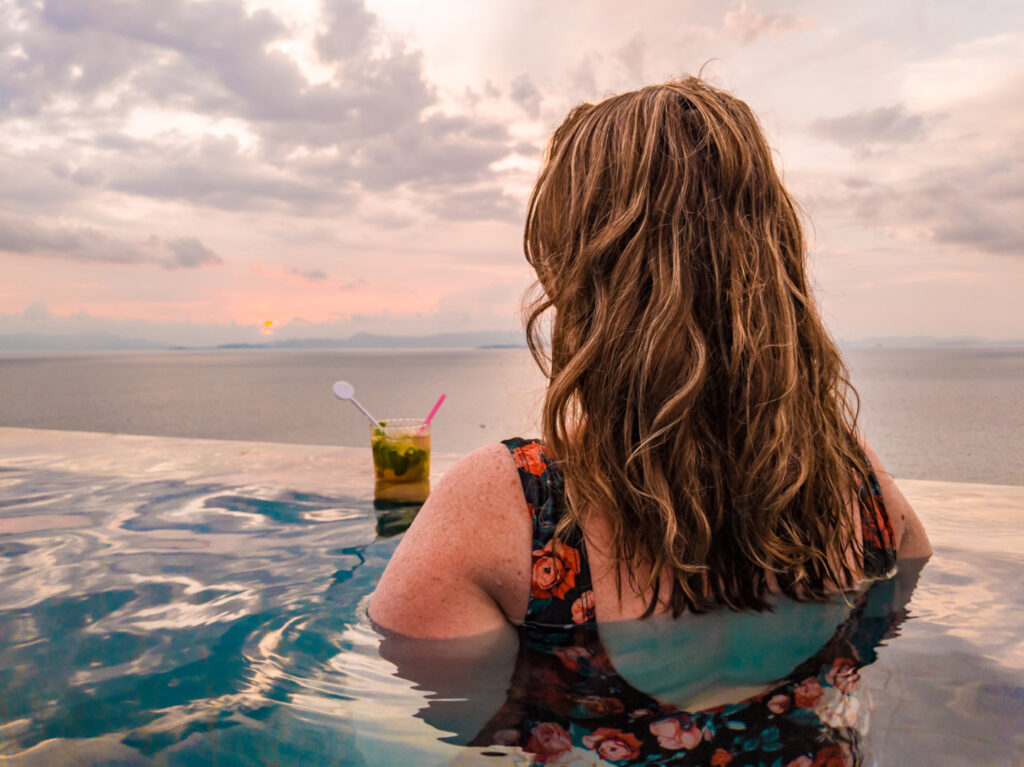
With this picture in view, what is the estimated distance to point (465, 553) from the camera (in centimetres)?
118

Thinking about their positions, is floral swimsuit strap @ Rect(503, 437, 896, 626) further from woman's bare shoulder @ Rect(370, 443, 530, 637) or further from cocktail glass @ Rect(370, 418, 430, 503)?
cocktail glass @ Rect(370, 418, 430, 503)

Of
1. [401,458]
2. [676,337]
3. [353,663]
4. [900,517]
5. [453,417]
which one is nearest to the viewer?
[676,337]

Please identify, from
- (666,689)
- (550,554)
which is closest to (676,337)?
(550,554)

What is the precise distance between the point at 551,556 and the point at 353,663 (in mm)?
491

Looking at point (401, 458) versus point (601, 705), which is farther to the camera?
point (401, 458)

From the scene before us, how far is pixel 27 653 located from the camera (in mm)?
1494

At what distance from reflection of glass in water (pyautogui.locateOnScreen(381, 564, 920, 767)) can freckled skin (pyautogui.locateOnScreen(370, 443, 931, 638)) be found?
5 cm

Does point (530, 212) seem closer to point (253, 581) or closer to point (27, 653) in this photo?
point (253, 581)

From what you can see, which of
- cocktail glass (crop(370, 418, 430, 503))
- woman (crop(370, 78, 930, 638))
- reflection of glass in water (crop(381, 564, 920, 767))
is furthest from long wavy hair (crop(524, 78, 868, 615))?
cocktail glass (crop(370, 418, 430, 503))

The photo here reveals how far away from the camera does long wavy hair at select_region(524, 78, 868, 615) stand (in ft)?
3.84

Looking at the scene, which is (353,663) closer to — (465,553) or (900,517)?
(465,553)

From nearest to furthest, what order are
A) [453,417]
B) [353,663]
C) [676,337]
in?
1. [676,337]
2. [353,663]
3. [453,417]

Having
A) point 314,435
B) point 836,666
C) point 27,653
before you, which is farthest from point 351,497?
point 314,435

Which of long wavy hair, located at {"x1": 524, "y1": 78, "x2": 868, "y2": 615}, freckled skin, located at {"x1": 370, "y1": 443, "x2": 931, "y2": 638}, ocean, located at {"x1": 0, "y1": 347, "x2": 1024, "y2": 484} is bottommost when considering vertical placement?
ocean, located at {"x1": 0, "y1": 347, "x2": 1024, "y2": 484}
